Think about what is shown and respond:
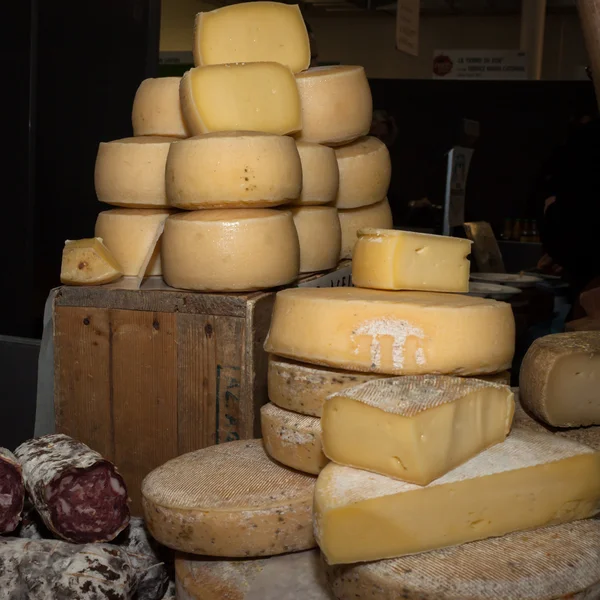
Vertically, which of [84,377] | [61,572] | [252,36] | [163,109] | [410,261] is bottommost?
[61,572]

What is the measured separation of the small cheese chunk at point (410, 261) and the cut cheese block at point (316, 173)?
48 cm

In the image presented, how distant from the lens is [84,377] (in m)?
1.88

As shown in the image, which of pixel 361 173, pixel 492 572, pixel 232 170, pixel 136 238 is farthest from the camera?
pixel 361 173

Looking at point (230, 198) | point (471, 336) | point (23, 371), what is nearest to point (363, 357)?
point (471, 336)

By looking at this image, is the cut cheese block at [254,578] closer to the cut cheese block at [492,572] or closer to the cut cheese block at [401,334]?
the cut cheese block at [492,572]

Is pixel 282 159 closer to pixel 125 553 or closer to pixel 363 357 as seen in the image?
pixel 363 357

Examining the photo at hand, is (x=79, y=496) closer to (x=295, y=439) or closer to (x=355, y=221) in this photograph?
(x=295, y=439)

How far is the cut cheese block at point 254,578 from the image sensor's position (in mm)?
1280

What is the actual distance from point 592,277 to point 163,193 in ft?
4.30

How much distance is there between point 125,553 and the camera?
1.53 metres

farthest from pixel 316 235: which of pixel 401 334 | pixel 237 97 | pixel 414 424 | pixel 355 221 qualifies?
pixel 414 424

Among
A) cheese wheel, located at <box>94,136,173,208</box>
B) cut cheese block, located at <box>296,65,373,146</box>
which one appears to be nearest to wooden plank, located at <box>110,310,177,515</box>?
cheese wheel, located at <box>94,136,173,208</box>

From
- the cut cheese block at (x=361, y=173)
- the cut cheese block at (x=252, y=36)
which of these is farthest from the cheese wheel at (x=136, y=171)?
the cut cheese block at (x=361, y=173)

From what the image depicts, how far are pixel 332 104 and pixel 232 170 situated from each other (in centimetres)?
44
